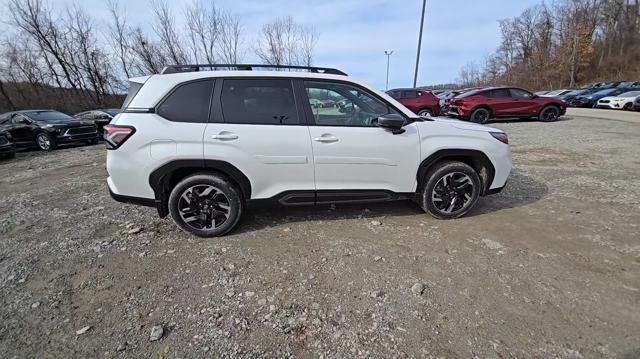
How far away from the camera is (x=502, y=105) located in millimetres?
13422

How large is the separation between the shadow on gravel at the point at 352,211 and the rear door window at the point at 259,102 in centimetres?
128

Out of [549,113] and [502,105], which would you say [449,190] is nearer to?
[502,105]

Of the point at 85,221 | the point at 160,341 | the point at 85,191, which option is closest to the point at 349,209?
the point at 160,341

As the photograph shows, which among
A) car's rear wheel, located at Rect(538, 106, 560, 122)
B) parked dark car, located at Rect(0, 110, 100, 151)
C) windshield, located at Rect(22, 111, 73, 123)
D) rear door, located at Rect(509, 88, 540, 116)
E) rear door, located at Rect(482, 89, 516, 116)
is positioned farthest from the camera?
car's rear wheel, located at Rect(538, 106, 560, 122)

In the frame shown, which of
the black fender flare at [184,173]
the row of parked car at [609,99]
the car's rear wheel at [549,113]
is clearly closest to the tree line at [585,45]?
the row of parked car at [609,99]

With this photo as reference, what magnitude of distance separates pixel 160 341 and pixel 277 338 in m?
0.79

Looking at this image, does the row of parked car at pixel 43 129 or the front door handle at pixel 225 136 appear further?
the row of parked car at pixel 43 129

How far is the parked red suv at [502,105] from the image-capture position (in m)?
13.2

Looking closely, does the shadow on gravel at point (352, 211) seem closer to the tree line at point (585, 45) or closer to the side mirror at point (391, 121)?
the side mirror at point (391, 121)

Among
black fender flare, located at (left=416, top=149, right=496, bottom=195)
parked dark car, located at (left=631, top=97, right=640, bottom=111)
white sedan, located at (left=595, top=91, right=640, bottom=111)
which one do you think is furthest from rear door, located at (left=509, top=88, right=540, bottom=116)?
black fender flare, located at (left=416, top=149, right=496, bottom=195)

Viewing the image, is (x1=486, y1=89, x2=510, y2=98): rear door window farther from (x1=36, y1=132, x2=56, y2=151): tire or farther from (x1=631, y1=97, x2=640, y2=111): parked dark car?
A: (x1=36, y1=132, x2=56, y2=151): tire

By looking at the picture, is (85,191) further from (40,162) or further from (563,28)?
(563,28)

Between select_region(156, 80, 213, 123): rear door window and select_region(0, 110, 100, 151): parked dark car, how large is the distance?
11625mm

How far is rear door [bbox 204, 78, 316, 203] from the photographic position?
3.28m
